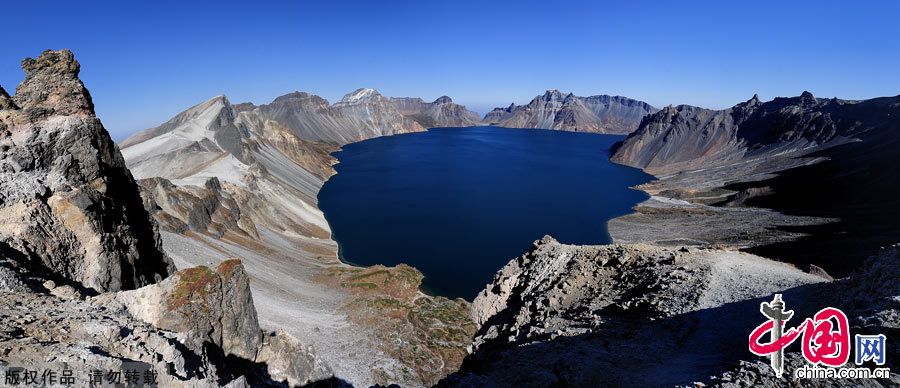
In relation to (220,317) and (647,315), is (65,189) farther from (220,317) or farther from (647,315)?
(647,315)

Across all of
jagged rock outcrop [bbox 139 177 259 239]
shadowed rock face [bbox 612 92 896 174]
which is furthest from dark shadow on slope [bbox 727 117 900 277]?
jagged rock outcrop [bbox 139 177 259 239]

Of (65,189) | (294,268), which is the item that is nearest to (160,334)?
(65,189)

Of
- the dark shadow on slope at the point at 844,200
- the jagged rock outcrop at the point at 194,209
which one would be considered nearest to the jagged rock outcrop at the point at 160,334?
the jagged rock outcrop at the point at 194,209

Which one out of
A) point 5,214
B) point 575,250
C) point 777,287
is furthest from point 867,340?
point 5,214

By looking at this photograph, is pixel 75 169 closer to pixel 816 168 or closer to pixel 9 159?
pixel 9 159

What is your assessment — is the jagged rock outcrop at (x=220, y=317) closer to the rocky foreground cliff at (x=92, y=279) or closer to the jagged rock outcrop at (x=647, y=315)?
A: the rocky foreground cliff at (x=92, y=279)
